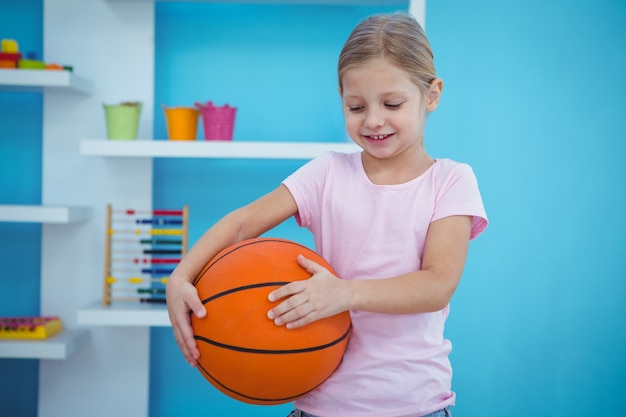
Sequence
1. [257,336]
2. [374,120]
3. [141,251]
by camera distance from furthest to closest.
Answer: [141,251]
[374,120]
[257,336]

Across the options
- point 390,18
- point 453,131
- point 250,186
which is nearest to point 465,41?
point 453,131

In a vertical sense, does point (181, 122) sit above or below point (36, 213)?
above

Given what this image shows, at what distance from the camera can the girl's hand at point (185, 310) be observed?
4.09 ft

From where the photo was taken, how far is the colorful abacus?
8.55 feet

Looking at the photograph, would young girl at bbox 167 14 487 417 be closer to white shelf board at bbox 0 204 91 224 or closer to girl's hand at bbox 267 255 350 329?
girl's hand at bbox 267 255 350 329

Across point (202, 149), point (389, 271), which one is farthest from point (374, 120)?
point (202, 149)

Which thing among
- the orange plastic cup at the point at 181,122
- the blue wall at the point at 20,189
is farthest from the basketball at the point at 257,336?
the blue wall at the point at 20,189

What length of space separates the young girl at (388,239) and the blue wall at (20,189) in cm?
165

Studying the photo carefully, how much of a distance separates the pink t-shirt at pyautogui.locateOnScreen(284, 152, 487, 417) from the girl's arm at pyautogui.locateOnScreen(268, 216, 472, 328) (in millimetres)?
49

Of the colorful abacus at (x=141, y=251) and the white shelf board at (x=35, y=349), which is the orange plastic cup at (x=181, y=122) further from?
the white shelf board at (x=35, y=349)

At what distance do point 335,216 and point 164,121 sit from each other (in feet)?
4.96

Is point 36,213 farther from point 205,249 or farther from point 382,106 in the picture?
point 382,106

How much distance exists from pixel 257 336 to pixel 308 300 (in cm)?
11

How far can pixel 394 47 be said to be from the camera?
131 cm
